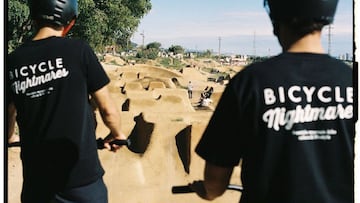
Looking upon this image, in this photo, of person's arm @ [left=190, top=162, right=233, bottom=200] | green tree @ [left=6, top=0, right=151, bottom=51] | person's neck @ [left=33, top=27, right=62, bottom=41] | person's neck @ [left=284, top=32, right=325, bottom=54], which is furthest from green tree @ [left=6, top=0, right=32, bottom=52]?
person's neck @ [left=284, top=32, right=325, bottom=54]

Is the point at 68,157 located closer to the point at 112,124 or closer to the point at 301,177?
the point at 112,124

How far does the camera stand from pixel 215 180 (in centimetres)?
150

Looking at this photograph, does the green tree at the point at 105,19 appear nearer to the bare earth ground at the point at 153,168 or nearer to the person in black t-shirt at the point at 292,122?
the bare earth ground at the point at 153,168

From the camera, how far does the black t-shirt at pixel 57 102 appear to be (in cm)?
191

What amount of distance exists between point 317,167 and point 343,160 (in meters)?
0.09

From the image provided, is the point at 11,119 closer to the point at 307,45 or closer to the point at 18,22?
the point at 307,45

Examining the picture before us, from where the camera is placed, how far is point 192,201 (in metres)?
6.96

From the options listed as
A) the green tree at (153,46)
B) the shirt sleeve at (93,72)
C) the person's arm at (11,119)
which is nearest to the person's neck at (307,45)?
the shirt sleeve at (93,72)

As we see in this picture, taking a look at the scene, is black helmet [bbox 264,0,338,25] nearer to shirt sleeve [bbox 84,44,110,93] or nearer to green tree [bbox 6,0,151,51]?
shirt sleeve [bbox 84,44,110,93]

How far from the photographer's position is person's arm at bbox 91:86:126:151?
2.00m

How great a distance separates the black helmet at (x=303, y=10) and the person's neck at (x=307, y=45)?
0.17 feet

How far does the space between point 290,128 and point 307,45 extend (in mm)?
255

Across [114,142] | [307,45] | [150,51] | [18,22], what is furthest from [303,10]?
[150,51]

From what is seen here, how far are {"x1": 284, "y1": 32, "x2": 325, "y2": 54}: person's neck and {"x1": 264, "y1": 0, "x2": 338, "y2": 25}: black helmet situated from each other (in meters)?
0.05
